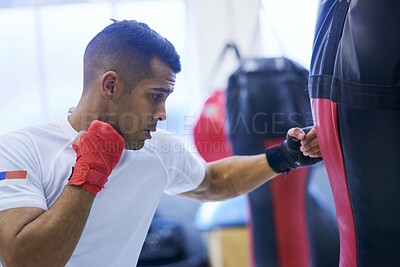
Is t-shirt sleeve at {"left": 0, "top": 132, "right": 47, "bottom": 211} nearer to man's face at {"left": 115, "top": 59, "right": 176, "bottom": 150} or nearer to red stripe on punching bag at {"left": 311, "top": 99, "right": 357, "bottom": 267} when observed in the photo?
man's face at {"left": 115, "top": 59, "right": 176, "bottom": 150}

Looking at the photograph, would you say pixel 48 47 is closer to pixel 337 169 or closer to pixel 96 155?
pixel 96 155

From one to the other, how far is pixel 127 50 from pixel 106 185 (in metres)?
0.31

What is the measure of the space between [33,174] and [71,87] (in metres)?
0.29

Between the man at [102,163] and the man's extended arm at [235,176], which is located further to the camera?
the man's extended arm at [235,176]

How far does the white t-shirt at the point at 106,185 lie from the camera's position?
1.09 meters

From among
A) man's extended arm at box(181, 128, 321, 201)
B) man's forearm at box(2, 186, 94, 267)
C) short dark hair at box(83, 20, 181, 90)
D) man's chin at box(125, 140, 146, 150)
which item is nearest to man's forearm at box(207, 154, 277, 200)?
man's extended arm at box(181, 128, 321, 201)

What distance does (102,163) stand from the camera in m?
1.08

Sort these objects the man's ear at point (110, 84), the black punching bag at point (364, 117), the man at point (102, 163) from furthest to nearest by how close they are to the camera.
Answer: the man's ear at point (110, 84) → the man at point (102, 163) → the black punching bag at point (364, 117)

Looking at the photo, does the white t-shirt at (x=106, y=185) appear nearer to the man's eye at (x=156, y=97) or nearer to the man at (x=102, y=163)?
the man at (x=102, y=163)

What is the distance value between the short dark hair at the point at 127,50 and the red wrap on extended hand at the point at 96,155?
0.14 metres

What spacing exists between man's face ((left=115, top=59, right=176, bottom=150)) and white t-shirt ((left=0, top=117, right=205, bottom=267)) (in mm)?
95

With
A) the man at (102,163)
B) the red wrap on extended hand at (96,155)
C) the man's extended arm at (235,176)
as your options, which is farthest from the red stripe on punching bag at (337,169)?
the red wrap on extended hand at (96,155)

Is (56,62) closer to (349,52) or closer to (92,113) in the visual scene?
(92,113)

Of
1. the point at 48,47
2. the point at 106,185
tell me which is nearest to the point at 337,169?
the point at 106,185
